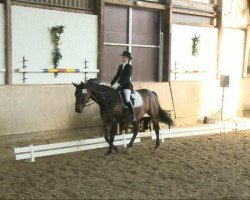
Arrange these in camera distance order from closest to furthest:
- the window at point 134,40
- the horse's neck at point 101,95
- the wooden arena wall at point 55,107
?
the horse's neck at point 101,95
the wooden arena wall at point 55,107
the window at point 134,40

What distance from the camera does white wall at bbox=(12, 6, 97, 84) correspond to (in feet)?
28.4

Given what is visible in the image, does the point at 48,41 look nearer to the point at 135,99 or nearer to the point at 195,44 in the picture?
the point at 135,99

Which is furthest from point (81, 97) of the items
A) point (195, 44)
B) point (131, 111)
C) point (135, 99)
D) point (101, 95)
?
point (195, 44)

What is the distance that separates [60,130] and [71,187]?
157 inches

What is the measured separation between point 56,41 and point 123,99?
2.45 m

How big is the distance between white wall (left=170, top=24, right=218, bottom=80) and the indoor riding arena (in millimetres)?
31

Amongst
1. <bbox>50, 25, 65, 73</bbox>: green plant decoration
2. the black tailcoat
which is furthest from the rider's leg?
<bbox>50, 25, 65, 73</bbox>: green plant decoration

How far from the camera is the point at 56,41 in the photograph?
9.18 m

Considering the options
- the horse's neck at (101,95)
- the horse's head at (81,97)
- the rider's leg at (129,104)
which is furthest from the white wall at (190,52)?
the horse's head at (81,97)

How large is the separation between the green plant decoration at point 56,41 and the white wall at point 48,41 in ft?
0.29

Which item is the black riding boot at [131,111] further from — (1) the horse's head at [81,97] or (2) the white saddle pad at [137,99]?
(1) the horse's head at [81,97]

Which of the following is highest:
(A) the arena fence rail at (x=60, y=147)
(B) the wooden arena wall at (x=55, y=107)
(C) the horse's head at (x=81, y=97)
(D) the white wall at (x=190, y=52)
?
(D) the white wall at (x=190, y=52)

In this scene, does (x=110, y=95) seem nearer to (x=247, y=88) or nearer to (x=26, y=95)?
(x=26, y=95)

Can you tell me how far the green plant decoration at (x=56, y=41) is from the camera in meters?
9.13
